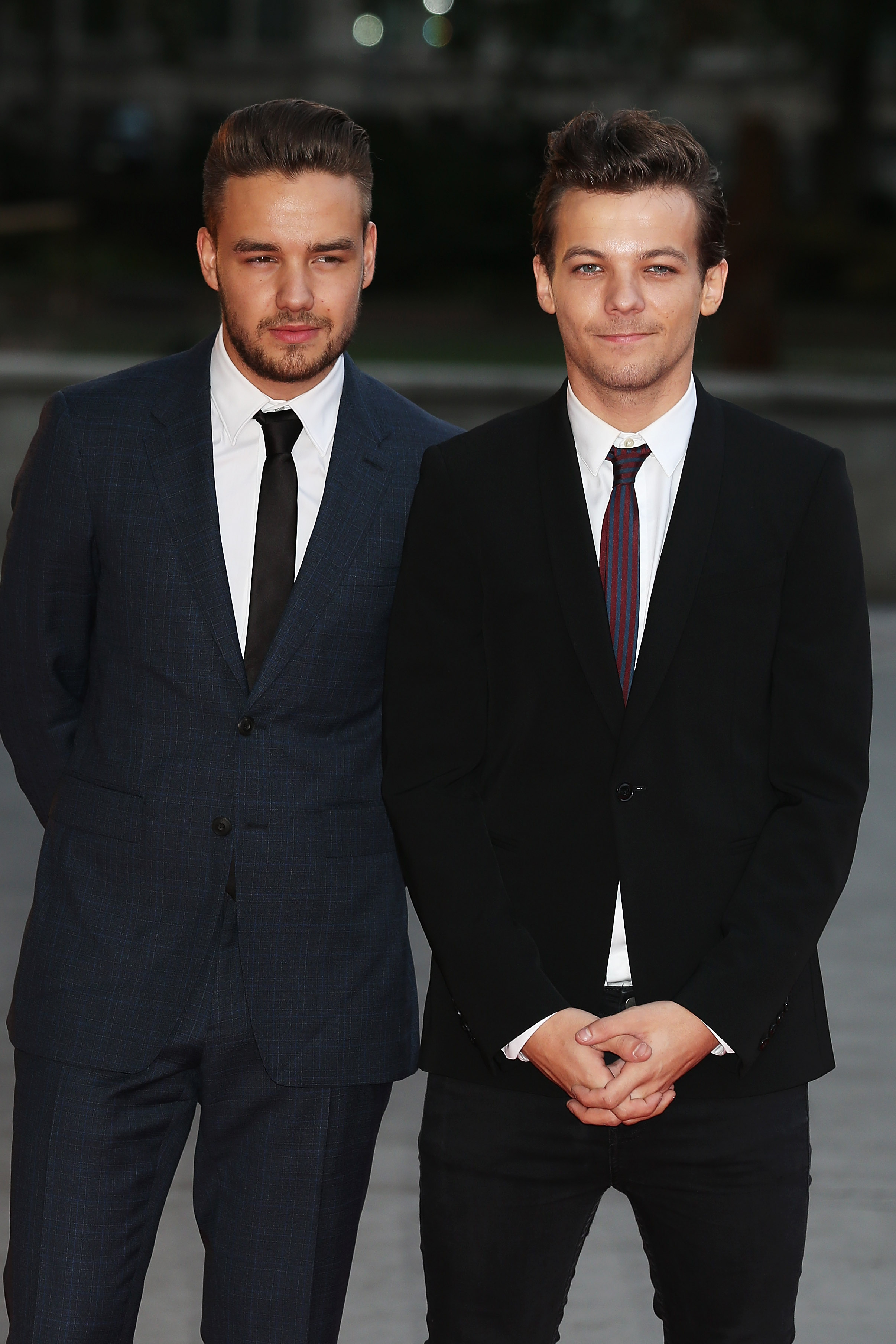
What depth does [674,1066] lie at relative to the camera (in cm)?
242

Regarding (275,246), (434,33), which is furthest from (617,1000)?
(434,33)

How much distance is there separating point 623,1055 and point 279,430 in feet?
3.60

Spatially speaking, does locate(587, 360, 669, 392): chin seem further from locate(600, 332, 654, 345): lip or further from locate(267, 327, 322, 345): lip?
locate(267, 327, 322, 345): lip

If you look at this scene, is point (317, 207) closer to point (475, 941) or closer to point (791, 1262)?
point (475, 941)

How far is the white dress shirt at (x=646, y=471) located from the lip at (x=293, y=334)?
43cm

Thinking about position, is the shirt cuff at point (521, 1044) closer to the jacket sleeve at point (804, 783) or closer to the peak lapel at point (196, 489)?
the jacket sleeve at point (804, 783)

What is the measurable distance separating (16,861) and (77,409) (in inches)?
163

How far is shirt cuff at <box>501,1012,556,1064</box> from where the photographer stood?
244cm

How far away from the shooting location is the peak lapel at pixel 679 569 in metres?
2.50

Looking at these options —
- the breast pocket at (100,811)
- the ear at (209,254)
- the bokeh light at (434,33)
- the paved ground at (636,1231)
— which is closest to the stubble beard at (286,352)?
the ear at (209,254)

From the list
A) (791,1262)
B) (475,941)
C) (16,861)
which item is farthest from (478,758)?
(16,861)

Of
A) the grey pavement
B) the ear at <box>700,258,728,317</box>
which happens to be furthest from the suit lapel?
→ the grey pavement

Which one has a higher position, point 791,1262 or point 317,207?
point 317,207

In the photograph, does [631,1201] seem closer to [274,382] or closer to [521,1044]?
[521,1044]
